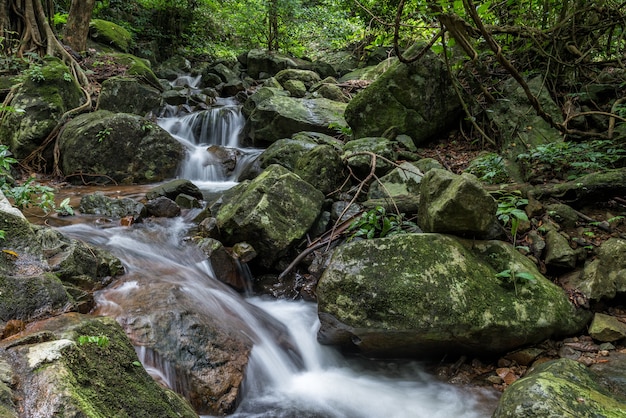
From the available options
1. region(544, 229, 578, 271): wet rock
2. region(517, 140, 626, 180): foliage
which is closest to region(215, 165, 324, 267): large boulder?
region(544, 229, 578, 271): wet rock

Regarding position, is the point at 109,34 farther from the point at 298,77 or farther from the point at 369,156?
the point at 369,156

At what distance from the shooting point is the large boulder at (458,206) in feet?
11.7

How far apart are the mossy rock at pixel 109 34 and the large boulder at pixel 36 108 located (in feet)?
17.0

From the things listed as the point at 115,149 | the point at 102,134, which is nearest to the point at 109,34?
the point at 102,134

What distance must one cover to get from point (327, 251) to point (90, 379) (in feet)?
11.3

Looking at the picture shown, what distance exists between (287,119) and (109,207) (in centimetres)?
433

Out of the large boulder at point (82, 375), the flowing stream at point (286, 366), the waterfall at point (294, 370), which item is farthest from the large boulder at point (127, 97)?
the large boulder at point (82, 375)

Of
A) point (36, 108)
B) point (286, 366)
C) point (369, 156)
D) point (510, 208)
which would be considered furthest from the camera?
point (36, 108)

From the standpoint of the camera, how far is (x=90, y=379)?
161 centimetres

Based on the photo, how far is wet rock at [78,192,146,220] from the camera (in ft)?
18.8

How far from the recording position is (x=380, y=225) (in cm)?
458

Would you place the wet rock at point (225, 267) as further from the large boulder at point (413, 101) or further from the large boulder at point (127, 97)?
the large boulder at point (127, 97)

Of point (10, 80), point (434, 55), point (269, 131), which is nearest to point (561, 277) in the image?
point (434, 55)

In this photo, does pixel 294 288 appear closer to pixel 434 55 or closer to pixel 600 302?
pixel 600 302
